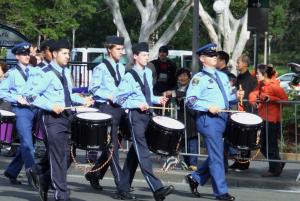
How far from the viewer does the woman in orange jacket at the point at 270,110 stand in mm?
13578

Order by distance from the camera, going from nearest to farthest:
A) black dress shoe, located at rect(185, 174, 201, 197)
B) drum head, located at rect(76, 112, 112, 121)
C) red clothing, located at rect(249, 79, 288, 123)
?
drum head, located at rect(76, 112, 112, 121) → black dress shoe, located at rect(185, 174, 201, 197) → red clothing, located at rect(249, 79, 288, 123)

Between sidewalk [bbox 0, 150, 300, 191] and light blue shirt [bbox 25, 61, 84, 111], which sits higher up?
light blue shirt [bbox 25, 61, 84, 111]

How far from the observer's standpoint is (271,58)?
83.6 m

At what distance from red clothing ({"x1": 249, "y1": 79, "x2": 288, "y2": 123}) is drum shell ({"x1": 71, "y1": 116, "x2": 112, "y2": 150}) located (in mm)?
3932

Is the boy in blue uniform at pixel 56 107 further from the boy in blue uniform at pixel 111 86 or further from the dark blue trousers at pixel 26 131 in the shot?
the dark blue trousers at pixel 26 131

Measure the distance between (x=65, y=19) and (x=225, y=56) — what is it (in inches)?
979

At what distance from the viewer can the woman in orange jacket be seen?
1358 centimetres

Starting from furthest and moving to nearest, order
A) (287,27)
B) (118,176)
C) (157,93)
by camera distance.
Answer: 1. (287,27)
2. (157,93)
3. (118,176)

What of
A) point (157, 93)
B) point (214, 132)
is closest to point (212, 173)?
point (214, 132)

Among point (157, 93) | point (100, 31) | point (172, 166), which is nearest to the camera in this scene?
point (172, 166)

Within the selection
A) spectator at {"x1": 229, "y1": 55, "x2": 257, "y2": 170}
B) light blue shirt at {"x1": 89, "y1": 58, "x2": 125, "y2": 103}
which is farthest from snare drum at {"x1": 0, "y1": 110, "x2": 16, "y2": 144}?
spectator at {"x1": 229, "y1": 55, "x2": 257, "y2": 170}

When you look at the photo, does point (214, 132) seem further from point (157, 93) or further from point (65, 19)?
point (65, 19)

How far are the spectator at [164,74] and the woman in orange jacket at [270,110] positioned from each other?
2.73m

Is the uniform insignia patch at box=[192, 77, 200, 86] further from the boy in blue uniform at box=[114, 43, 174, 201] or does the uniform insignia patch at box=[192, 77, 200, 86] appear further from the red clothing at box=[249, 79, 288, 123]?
the red clothing at box=[249, 79, 288, 123]
